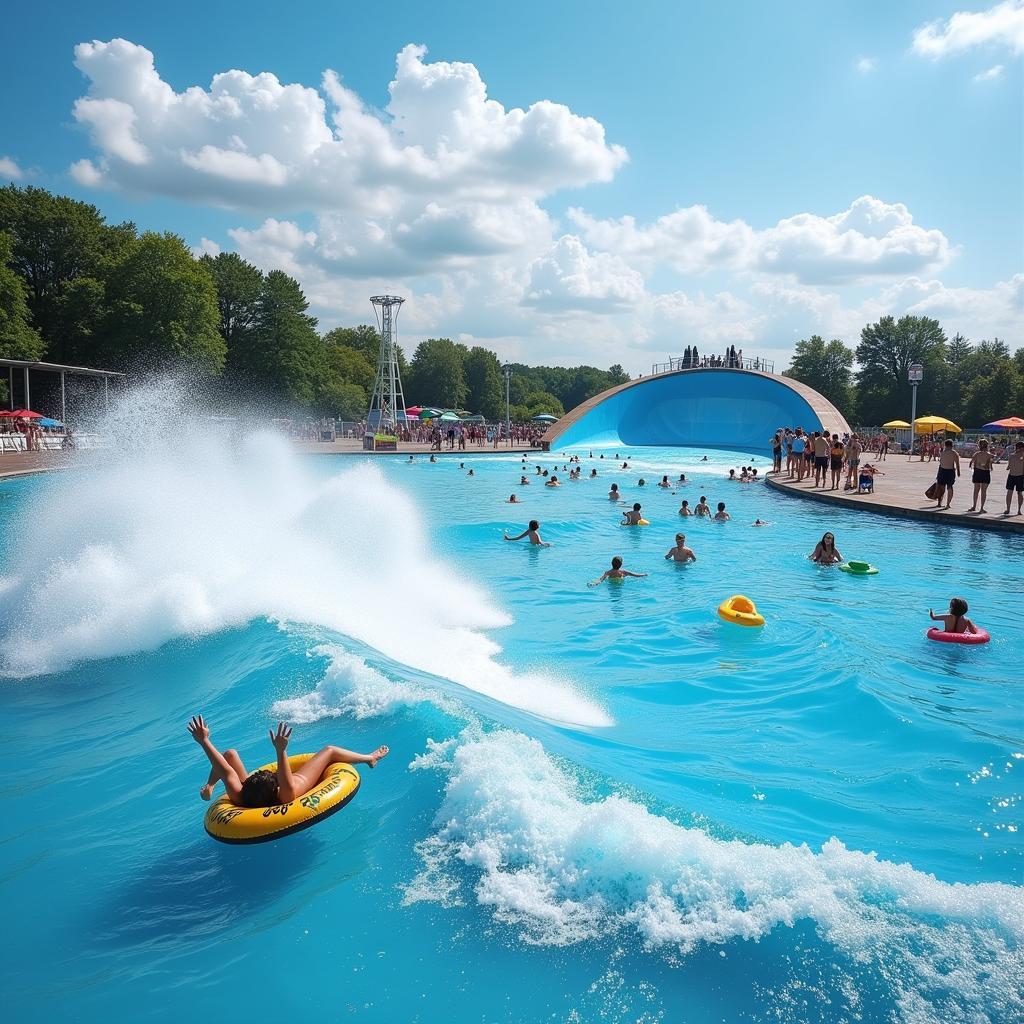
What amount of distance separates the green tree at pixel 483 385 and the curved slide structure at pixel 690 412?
169ft

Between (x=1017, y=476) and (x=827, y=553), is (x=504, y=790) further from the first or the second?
(x=1017, y=476)

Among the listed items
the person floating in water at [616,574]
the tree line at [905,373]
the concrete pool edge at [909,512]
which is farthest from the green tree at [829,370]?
the person floating in water at [616,574]

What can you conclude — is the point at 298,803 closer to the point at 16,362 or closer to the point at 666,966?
the point at 666,966

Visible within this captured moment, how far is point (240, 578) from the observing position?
10.4 meters

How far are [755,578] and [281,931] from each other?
10050mm

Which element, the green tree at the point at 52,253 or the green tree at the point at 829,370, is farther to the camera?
the green tree at the point at 829,370

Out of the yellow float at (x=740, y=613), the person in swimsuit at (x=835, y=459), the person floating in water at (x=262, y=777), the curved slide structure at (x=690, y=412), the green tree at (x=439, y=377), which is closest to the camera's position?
the person floating in water at (x=262, y=777)

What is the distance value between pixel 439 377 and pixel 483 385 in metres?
10.5

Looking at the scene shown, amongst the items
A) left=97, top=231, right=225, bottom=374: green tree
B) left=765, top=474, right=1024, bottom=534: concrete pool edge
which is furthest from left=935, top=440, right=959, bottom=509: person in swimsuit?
left=97, top=231, right=225, bottom=374: green tree

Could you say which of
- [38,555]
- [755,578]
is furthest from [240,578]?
[755,578]

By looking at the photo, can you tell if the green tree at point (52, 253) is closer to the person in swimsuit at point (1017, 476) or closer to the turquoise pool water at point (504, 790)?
the turquoise pool water at point (504, 790)

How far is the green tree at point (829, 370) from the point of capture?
77.1m

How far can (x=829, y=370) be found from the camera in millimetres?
77875

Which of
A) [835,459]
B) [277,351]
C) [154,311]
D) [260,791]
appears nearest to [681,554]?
[835,459]
